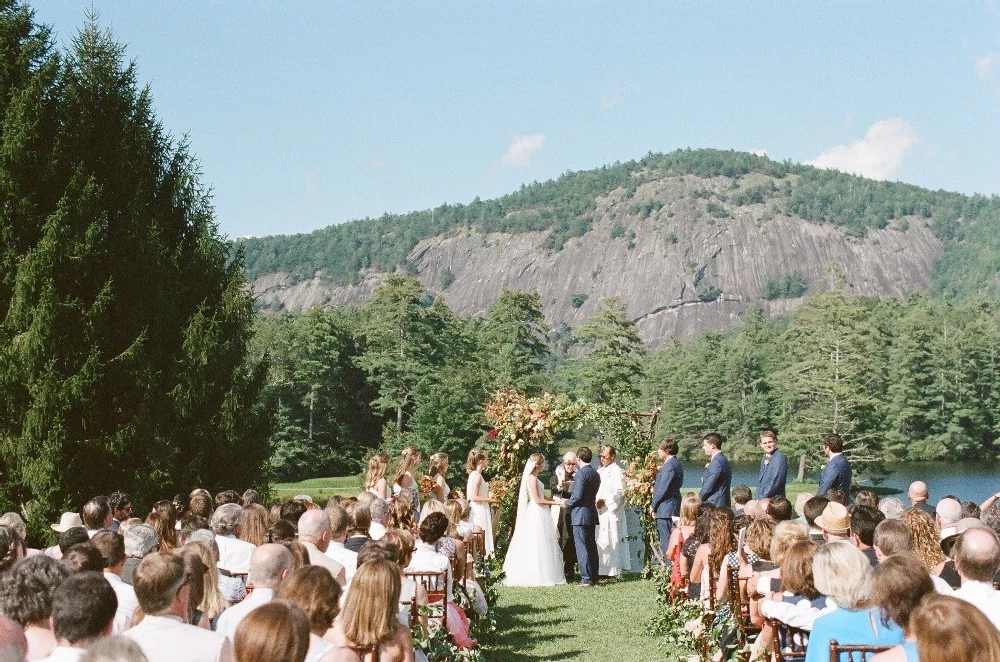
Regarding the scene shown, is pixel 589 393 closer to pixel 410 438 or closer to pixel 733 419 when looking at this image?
pixel 410 438

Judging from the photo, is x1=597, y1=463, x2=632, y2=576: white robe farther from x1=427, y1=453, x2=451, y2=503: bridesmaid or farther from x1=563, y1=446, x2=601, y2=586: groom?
x1=427, y1=453, x2=451, y2=503: bridesmaid

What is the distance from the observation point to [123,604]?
5.33 metres

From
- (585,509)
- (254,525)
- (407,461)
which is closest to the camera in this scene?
(254,525)

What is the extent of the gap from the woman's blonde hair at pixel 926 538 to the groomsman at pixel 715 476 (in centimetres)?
465

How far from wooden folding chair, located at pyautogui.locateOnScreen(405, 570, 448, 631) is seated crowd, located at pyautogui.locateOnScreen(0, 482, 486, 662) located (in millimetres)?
16

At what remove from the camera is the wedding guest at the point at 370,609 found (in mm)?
4402

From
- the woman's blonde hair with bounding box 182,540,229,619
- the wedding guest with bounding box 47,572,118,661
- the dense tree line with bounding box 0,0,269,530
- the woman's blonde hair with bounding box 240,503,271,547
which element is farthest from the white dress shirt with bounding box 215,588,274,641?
the dense tree line with bounding box 0,0,269,530

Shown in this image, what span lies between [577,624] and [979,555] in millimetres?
6335

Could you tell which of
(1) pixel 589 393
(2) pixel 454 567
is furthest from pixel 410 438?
(2) pixel 454 567

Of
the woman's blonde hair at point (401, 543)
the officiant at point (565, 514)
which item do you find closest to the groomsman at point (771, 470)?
the officiant at point (565, 514)

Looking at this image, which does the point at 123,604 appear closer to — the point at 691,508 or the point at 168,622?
the point at 168,622

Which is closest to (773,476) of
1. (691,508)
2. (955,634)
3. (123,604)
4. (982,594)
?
(691,508)

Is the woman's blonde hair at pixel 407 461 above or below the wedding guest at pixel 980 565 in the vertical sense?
above

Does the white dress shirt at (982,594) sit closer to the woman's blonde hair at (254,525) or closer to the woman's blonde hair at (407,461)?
the woman's blonde hair at (254,525)
